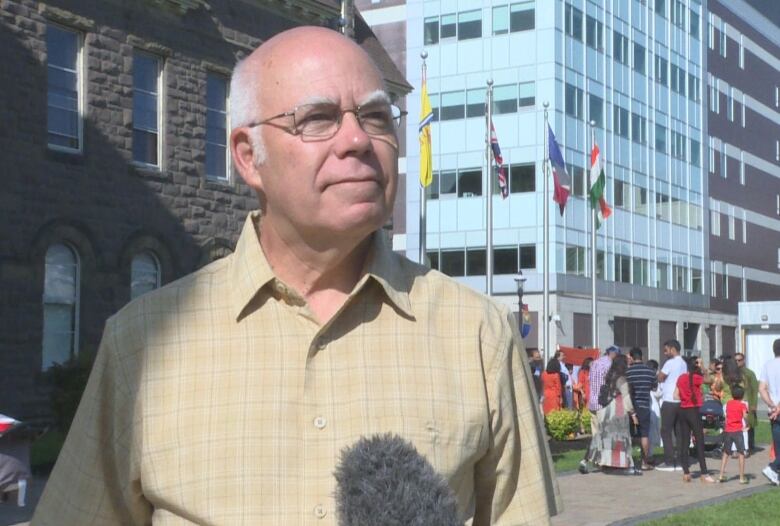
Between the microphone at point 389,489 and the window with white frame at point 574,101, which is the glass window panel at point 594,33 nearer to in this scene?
the window with white frame at point 574,101

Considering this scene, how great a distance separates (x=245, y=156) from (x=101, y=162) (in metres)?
19.6

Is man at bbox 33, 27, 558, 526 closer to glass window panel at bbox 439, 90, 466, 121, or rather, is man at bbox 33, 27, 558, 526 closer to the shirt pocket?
the shirt pocket

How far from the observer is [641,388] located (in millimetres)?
19859

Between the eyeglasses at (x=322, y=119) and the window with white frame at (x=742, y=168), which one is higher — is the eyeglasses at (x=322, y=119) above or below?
below

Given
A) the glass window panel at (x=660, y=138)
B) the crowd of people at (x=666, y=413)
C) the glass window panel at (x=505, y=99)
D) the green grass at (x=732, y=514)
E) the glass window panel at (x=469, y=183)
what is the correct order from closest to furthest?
the green grass at (x=732, y=514) < the crowd of people at (x=666, y=413) < the glass window panel at (x=505, y=99) < the glass window panel at (x=469, y=183) < the glass window panel at (x=660, y=138)

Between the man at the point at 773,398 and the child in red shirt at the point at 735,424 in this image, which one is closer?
the man at the point at 773,398

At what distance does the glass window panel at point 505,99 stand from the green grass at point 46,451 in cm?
3629

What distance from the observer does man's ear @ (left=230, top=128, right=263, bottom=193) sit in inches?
111

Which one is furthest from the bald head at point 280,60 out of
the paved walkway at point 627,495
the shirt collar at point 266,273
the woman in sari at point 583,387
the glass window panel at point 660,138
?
the glass window panel at point 660,138

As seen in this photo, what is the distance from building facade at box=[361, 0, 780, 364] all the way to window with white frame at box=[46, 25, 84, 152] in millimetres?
29213

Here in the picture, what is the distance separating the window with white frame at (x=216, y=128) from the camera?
2442 cm

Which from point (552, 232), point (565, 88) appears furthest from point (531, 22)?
point (552, 232)

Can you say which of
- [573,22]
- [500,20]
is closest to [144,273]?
[500,20]

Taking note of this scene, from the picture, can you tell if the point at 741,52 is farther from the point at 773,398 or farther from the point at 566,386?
the point at 773,398
